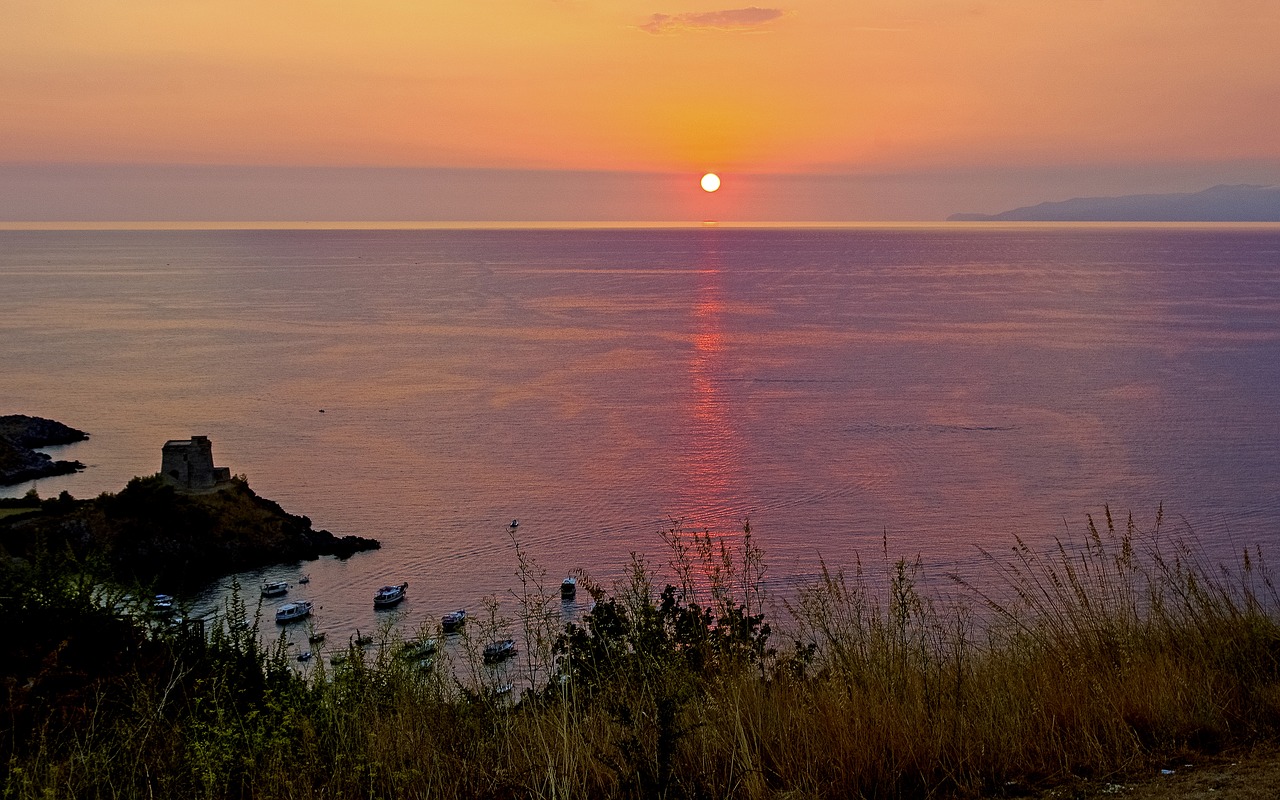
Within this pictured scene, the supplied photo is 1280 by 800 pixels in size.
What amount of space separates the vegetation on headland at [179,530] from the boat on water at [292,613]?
573 cm

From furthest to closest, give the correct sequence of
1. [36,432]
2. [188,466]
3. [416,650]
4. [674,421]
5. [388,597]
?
[674,421] < [36,432] < [188,466] < [388,597] < [416,650]

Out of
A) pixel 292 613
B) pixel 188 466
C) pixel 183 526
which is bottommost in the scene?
pixel 292 613

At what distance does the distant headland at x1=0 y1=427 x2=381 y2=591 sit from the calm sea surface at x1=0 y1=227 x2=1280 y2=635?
48.8 inches

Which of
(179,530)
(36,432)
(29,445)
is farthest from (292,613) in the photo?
(36,432)

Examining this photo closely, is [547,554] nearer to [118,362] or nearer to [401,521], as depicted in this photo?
[401,521]

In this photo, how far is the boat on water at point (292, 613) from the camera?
30344mm

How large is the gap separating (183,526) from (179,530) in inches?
8.3

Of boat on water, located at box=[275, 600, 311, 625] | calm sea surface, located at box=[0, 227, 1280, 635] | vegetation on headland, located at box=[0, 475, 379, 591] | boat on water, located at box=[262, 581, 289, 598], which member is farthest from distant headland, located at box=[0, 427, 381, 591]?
boat on water, located at box=[275, 600, 311, 625]

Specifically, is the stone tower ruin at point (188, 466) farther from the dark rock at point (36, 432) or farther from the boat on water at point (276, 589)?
the dark rock at point (36, 432)

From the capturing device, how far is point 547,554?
35.3 m

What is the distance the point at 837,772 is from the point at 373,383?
220 ft

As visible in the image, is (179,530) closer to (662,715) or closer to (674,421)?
(674,421)

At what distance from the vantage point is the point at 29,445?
53.2 meters

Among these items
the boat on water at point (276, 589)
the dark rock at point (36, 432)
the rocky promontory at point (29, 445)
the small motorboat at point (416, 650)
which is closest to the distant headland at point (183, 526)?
the boat on water at point (276, 589)
